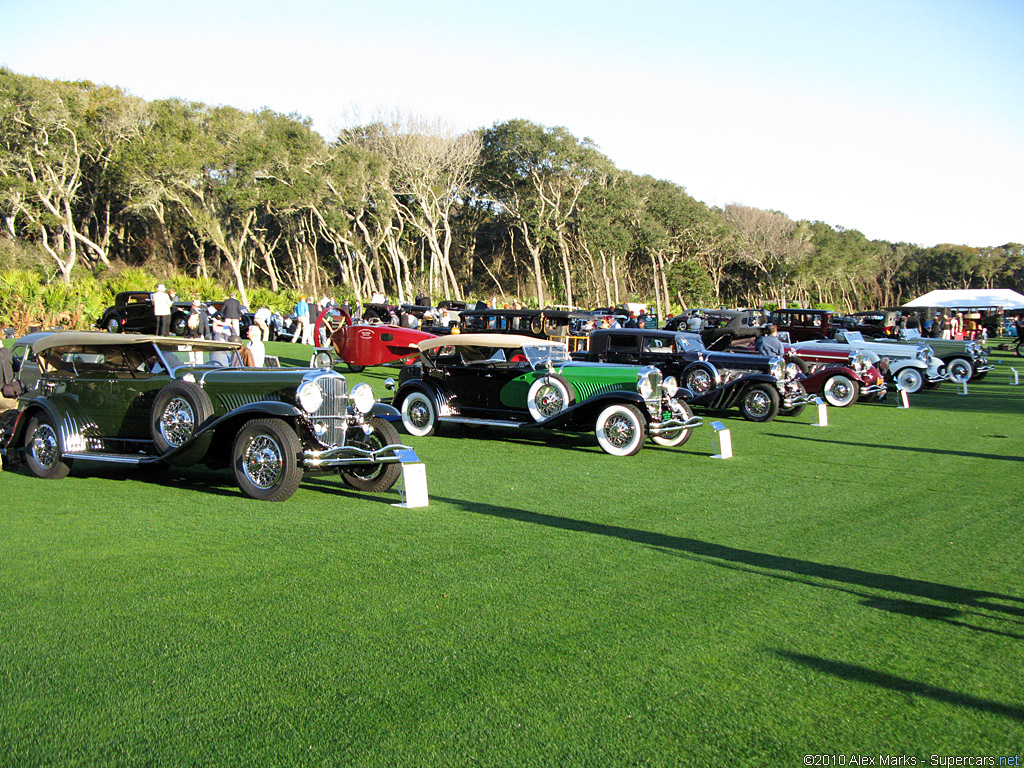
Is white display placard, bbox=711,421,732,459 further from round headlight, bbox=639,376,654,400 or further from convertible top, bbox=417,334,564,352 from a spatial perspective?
convertible top, bbox=417,334,564,352

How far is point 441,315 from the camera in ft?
99.5

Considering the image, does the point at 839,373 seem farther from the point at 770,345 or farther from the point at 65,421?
the point at 65,421

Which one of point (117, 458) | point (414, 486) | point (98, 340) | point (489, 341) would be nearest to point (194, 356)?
point (98, 340)

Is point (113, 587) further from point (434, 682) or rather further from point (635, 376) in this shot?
point (635, 376)

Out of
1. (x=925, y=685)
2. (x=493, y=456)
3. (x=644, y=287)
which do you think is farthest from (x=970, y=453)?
(x=644, y=287)

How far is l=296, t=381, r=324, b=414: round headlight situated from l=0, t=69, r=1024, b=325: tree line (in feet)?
108

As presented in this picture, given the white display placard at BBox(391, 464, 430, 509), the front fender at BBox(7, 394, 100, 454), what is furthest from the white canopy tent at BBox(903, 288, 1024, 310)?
the front fender at BBox(7, 394, 100, 454)

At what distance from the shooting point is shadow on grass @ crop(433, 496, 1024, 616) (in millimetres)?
5254

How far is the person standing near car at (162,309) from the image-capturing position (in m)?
21.0

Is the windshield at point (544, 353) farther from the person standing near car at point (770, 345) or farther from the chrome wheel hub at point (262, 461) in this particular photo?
the person standing near car at point (770, 345)

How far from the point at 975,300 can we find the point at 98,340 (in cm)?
4484

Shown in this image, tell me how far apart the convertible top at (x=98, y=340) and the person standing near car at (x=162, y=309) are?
40.2 ft

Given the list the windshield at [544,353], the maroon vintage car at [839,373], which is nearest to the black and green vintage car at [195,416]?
the windshield at [544,353]

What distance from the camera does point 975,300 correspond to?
43156mm
